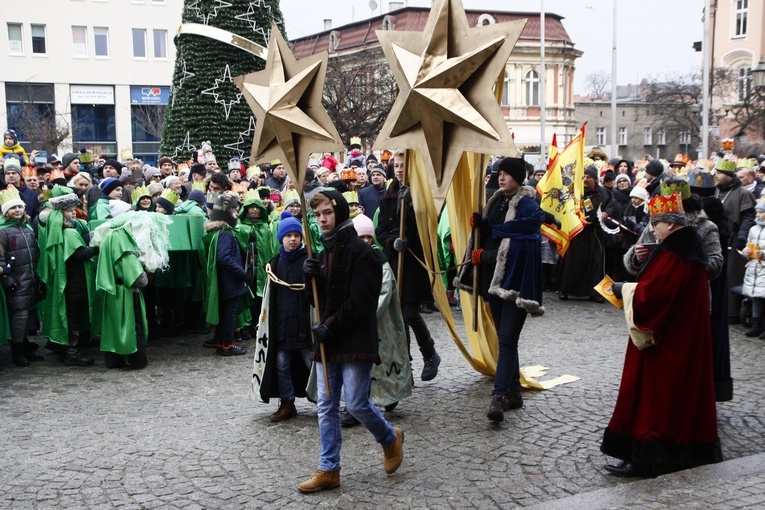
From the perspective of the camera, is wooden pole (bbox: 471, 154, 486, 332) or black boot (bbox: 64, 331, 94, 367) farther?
black boot (bbox: 64, 331, 94, 367)

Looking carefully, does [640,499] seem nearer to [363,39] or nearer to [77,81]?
[363,39]

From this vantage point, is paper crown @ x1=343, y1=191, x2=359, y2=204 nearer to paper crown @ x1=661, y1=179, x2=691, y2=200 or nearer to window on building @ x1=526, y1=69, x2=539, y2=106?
paper crown @ x1=661, y1=179, x2=691, y2=200

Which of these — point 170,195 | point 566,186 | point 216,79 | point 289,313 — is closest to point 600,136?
point 216,79

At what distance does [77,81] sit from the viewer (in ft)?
178

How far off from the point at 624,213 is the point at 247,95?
8670 millimetres

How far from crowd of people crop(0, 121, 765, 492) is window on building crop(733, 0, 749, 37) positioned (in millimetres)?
45058

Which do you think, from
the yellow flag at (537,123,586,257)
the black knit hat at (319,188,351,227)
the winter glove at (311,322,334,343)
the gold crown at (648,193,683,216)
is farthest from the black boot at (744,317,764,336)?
the winter glove at (311,322,334,343)

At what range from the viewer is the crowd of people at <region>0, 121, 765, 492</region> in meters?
5.62

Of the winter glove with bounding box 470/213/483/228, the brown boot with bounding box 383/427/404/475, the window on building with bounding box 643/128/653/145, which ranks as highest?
the window on building with bounding box 643/128/653/145

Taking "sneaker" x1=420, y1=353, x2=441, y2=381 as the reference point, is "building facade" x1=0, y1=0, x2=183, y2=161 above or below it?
above

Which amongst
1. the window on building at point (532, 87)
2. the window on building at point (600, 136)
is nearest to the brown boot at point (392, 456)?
the window on building at point (532, 87)

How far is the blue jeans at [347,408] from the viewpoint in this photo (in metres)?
5.54

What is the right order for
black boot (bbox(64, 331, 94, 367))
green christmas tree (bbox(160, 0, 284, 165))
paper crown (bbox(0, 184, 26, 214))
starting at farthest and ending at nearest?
1. green christmas tree (bbox(160, 0, 284, 165))
2. black boot (bbox(64, 331, 94, 367))
3. paper crown (bbox(0, 184, 26, 214))

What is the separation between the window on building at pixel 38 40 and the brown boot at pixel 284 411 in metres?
52.7
